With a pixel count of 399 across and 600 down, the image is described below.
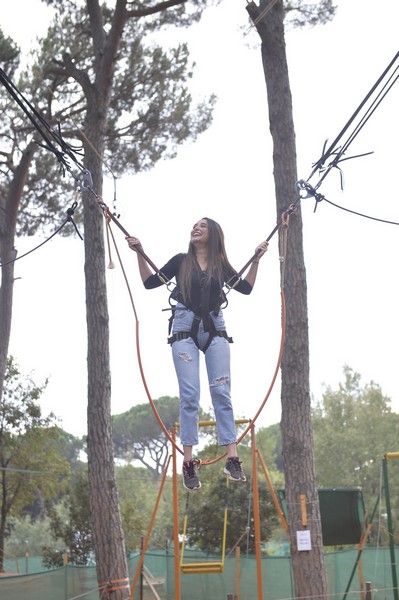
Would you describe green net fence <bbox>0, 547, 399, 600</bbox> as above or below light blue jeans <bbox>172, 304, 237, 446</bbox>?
below

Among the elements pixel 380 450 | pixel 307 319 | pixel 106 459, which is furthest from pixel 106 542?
pixel 380 450

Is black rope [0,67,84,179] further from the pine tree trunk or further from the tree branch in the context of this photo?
the tree branch

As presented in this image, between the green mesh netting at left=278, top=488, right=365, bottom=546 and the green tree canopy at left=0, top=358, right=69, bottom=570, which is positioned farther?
the green tree canopy at left=0, top=358, right=69, bottom=570

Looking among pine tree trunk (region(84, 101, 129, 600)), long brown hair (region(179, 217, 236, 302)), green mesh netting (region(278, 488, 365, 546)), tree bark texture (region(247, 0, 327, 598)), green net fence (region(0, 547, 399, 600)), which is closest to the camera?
long brown hair (region(179, 217, 236, 302))

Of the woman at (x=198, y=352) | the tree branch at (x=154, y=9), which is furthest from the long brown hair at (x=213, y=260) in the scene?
the tree branch at (x=154, y=9)

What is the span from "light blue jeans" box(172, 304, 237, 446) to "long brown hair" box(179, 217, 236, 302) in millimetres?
206

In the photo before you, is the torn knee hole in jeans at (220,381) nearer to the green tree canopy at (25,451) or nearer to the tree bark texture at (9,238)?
the tree bark texture at (9,238)

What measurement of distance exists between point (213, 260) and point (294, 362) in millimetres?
3147

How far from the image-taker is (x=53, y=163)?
1588 centimetres

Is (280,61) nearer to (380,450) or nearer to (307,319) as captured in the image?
(307,319)

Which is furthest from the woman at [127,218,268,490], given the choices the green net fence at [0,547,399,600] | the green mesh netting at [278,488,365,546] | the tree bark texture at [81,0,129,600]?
the green net fence at [0,547,399,600]

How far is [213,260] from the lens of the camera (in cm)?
479

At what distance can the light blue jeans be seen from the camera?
4.59 metres

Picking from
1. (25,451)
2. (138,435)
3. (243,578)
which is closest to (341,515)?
(243,578)
